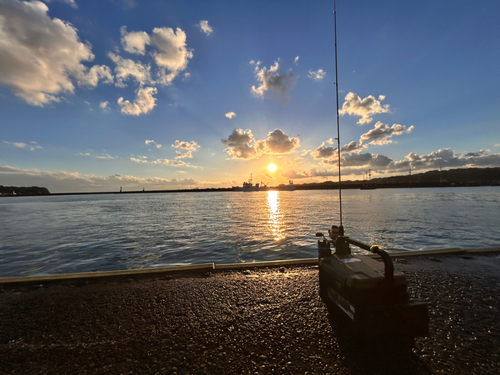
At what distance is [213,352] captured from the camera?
303 cm

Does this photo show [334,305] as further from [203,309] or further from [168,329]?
[168,329]

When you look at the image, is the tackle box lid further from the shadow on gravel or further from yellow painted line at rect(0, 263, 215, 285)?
yellow painted line at rect(0, 263, 215, 285)

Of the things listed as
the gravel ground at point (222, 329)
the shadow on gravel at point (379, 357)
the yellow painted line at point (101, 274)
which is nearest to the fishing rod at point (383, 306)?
the shadow on gravel at point (379, 357)

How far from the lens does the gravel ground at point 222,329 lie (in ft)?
9.18

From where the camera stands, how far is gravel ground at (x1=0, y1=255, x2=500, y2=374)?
2.80 meters

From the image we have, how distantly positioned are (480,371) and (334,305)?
1.67 meters

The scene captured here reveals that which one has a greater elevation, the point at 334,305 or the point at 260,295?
the point at 334,305

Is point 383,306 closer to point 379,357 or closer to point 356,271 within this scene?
point 356,271

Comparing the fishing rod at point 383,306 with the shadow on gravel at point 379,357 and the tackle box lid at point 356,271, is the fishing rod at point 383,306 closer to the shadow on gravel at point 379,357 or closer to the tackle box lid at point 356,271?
the tackle box lid at point 356,271

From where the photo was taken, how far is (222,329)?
3.52 meters

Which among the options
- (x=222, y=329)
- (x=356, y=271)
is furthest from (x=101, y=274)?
(x=356, y=271)

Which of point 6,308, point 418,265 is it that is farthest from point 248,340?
point 418,265

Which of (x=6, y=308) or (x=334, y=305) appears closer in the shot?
(x=334, y=305)

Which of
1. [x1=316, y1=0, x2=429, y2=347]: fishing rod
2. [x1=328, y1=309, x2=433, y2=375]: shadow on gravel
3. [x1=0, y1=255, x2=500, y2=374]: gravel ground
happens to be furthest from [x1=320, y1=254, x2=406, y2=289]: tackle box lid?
[x1=0, y1=255, x2=500, y2=374]: gravel ground
